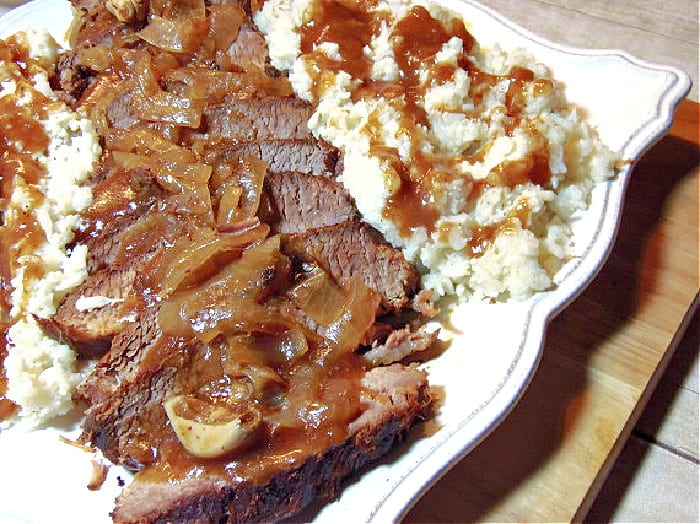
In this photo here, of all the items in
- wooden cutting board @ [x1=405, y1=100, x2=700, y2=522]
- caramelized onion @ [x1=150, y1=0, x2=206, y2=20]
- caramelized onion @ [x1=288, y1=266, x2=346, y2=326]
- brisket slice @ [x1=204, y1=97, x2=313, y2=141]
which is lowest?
wooden cutting board @ [x1=405, y1=100, x2=700, y2=522]

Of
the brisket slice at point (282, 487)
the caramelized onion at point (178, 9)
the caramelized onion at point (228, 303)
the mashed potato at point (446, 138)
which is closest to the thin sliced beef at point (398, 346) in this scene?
the brisket slice at point (282, 487)

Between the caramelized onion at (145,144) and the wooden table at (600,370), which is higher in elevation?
the caramelized onion at (145,144)

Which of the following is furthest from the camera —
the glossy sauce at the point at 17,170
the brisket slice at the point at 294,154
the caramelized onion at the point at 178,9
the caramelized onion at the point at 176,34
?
the caramelized onion at the point at 178,9

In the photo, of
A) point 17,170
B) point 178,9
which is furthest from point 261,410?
point 178,9

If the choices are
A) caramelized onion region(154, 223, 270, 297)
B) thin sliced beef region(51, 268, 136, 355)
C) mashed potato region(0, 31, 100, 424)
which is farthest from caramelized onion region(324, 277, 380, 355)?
mashed potato region(0, 31, 100, 424)

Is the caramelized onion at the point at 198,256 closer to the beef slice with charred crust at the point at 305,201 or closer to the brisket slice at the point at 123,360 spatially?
the brisket slice at the point at 123,360

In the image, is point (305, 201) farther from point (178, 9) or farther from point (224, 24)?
point (178, 9)

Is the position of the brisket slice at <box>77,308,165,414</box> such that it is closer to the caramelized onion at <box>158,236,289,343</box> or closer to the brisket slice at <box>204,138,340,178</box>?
the caramelized onion at <box>158,236,289,343</box>
